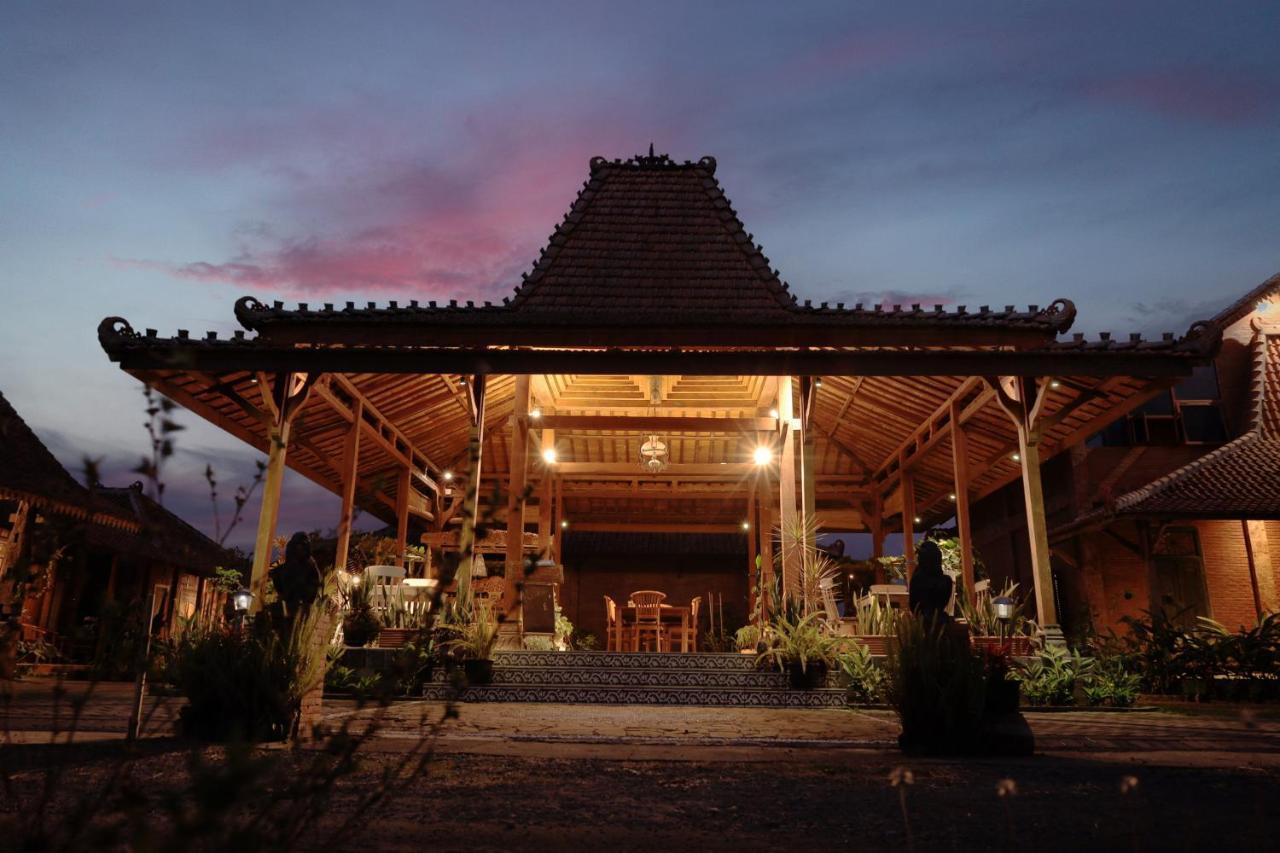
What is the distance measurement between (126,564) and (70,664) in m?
2.72

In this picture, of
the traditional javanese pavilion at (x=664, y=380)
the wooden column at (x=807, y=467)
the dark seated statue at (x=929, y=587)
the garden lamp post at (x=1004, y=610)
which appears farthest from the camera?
the wooden column at (x=807, y=467)

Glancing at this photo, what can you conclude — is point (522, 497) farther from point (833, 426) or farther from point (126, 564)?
point (126, 564)

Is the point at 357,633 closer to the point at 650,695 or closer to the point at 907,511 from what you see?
the point at 650,695

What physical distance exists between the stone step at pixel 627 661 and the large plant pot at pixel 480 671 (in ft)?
1.47

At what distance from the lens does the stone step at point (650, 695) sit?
785cm

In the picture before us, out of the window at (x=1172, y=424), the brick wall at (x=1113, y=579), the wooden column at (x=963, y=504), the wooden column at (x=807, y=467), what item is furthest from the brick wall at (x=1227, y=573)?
the wooden column at (x=807, y=467)

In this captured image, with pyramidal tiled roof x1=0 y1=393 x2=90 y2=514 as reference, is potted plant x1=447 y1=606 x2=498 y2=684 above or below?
below

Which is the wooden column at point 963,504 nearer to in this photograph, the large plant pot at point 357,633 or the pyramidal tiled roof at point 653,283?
the pyramidal tiled roof at point 653,283

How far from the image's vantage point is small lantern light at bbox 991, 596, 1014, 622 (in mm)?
8336

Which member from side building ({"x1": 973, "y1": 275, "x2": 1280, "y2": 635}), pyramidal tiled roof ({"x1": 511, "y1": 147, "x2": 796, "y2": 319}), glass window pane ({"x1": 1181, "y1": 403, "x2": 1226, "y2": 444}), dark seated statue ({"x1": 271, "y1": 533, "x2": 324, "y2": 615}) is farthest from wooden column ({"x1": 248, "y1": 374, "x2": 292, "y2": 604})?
glass window pane ({"x1": 1181, "y1": 403, "x2": 1226, "y2": 444})

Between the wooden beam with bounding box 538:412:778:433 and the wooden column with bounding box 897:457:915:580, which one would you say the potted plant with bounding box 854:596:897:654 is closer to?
the wooden beam with bounding box 538:412:778:433

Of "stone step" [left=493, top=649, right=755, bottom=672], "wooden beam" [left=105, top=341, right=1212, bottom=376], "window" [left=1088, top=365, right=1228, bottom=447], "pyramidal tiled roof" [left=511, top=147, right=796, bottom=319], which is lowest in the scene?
"stone step" [left=493, top=649, right=755, bottom=672]

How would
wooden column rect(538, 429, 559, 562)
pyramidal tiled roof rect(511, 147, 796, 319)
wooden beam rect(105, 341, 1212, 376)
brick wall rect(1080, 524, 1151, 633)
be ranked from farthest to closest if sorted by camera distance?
wooden column rect(538, 429, 559, 562) < brick wall rect(1080, 524, 1151, 633) < pyramidal tiled roof rect(511, 147, 796, 319) < wooden beam rect(105, 341, 1212, 376)

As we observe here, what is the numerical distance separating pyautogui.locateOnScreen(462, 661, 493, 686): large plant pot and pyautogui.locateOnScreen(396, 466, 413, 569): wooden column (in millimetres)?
5614
